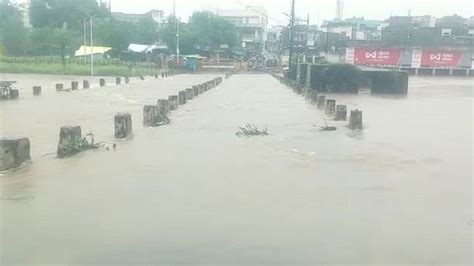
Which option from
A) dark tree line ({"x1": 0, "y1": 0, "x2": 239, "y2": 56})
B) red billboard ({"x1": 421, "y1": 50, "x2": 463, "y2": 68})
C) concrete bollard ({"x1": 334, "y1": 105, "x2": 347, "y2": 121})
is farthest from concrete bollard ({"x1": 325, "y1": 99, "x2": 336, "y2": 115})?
dark tree line ({"x1": 0, "y1": 0, "x2": 239, "y2": 56})

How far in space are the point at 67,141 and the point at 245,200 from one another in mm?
4121

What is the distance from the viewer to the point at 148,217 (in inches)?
231

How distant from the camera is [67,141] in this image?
9.41 meters

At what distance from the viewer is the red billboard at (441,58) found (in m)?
50.1

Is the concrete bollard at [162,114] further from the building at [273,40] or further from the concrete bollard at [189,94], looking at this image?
the building at [273,40]

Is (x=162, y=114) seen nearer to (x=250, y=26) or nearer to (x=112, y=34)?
(x=112, y=34)

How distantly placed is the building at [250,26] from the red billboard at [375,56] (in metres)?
35.6

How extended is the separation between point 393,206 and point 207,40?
7197 centimetres

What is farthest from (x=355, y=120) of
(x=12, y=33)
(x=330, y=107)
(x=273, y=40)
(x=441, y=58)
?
(x=273, y=40)

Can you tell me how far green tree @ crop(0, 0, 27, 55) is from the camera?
6512 centimetres

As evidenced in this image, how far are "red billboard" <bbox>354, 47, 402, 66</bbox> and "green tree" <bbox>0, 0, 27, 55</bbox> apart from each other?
1574 inches

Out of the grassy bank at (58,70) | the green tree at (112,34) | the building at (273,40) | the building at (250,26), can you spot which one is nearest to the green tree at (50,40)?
the green tree at (112,34)

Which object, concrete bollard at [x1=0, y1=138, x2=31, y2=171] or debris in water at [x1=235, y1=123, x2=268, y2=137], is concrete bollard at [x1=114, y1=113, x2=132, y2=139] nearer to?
debris in water at [x1=235, y1=123, x2=268, y2=137]

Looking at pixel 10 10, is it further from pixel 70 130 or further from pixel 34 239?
A: pixel 34 239
